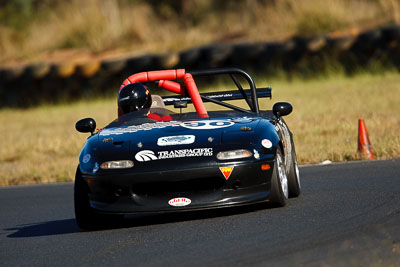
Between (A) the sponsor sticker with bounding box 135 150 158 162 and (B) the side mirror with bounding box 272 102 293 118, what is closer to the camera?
(A) the sponsor sticker with bounding box 135 150 158 162

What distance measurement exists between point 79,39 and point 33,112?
4968mm

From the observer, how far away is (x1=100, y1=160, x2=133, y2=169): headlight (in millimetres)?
7129

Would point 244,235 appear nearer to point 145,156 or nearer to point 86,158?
point 145,156

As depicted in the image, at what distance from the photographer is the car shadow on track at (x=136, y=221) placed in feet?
24.9

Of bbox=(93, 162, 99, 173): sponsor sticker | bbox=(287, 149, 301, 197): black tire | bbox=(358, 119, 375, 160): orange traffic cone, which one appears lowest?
bbox=(358, 119, 375, 160): orange traffic cone

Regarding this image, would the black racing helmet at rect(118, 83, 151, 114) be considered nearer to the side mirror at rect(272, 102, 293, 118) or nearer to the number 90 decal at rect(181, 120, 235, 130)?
the number 90 decal at rect(181, 120, 235, 130)

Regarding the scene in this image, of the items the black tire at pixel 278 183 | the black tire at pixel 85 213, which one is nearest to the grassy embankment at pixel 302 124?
the black tire at pixel 278 183

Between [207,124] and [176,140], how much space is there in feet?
1.64

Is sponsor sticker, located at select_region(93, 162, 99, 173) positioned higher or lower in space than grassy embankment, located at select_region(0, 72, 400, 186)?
higher

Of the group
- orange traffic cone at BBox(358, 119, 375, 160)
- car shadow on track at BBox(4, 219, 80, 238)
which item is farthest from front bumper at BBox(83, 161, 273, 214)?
orange traffic cone at BBox(358, 119, 375, 160)

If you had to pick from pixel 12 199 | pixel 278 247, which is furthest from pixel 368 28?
pixel 278 247

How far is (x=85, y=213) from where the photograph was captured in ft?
24.4

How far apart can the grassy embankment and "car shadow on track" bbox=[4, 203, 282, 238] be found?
14.2ft

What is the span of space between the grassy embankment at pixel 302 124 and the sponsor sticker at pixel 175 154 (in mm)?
5033
